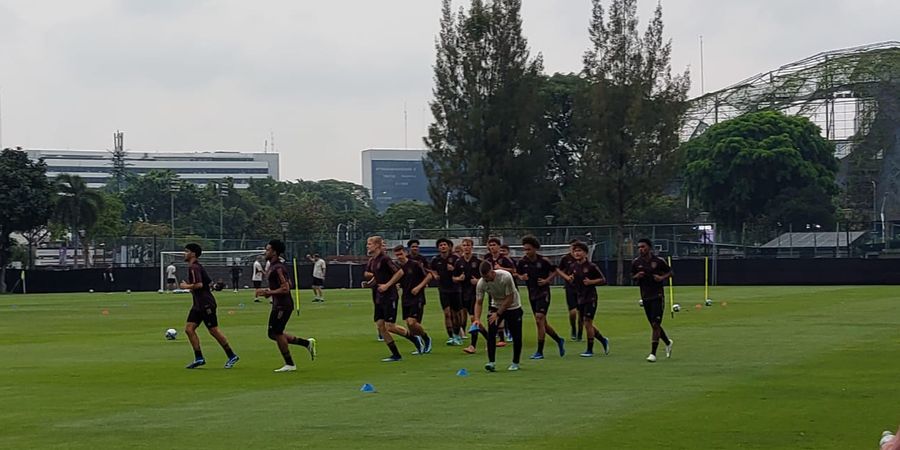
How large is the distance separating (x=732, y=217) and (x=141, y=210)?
71580 mm

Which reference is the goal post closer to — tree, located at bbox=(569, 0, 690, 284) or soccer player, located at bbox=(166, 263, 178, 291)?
soccer player, located at bbox=(166, 263, 178, 291)

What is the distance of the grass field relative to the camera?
1250 cm

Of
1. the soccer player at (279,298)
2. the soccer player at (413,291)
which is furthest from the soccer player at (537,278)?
→ the soccer player at (279,298)

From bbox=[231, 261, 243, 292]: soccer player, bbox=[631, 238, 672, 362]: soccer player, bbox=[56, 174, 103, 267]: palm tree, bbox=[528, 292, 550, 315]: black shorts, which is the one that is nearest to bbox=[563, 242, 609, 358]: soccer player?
bbox=[528, 292, 550, 315]: black shorts

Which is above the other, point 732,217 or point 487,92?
point 487,92

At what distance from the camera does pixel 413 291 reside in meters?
23.0

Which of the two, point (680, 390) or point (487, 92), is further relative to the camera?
point (487, 92)

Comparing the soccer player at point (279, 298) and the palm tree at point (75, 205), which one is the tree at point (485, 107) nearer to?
the palm tree at point (75, 205)

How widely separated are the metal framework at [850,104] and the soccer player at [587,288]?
100972 mm

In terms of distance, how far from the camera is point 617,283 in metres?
71.5

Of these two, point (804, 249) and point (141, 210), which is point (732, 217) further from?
point (141, 210)

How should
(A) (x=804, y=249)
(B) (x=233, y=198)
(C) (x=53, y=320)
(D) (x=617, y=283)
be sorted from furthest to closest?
1. (B) (x=233, y=198)
2. (A) (x=804, y=249)
3. (D) (x=617, y=283)
4. (C) (x=53, y=320)

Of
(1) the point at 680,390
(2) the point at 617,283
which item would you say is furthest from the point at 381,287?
(2) the point at 617,283

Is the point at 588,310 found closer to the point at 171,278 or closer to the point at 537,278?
the point at 537,278
